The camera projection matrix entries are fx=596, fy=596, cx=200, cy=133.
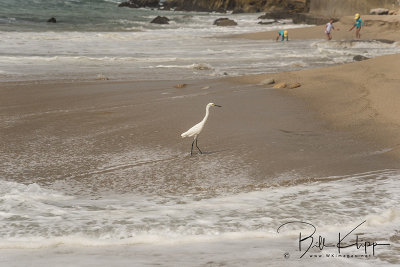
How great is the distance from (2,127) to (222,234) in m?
5.24

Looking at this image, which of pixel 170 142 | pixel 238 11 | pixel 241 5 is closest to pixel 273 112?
pixel 170 142

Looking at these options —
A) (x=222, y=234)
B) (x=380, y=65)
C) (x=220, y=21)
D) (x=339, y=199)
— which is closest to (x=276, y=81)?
(x=380, y=65)

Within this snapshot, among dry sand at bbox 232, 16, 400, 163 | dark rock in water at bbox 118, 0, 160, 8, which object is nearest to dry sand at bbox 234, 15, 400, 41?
dry sand at bbox 232, 16, 400, 163

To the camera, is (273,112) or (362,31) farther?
(362,31)

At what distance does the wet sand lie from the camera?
6504 millimetres

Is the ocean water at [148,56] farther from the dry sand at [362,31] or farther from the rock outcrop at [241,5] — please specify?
the rock outcrop at [241,5]

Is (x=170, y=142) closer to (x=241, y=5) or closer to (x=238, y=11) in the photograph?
(x=238, y=11)

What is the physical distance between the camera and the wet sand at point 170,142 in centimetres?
650

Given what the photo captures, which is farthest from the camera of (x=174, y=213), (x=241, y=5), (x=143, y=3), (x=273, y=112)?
(x=143, y=3)

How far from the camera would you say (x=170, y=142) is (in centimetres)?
805

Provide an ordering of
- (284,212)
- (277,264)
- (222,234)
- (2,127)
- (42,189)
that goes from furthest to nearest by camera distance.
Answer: (2,127) → (42,189) → (284,212) → (222,234) → (277,264)

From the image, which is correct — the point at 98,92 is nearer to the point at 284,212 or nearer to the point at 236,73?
the point at 236,73

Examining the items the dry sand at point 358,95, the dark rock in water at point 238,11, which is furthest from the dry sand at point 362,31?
the dark rock in water at point 238,11

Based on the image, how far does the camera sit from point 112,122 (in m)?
9.17
